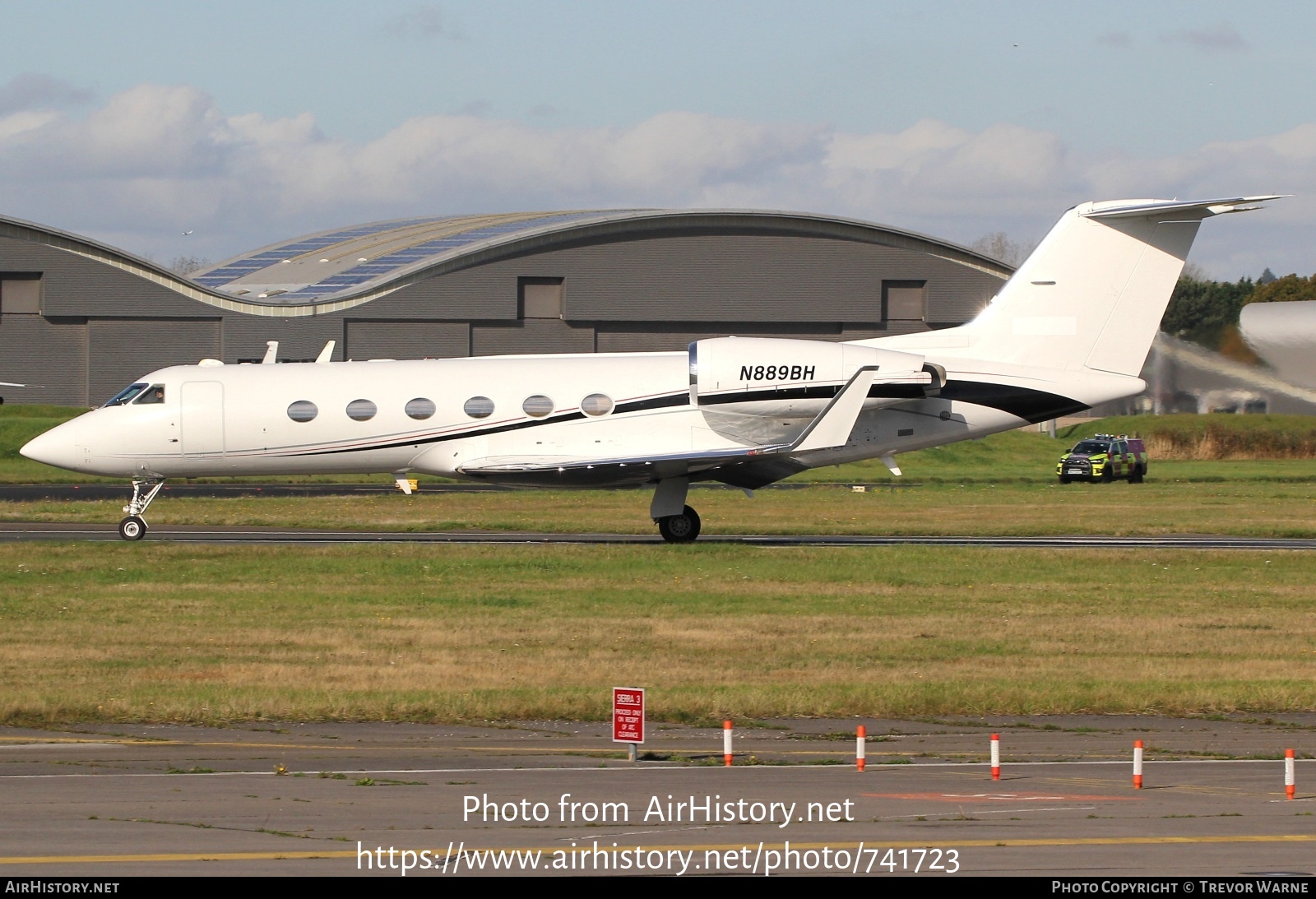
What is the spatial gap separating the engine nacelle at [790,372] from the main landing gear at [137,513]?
1068cm

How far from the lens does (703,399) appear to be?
86.9ft

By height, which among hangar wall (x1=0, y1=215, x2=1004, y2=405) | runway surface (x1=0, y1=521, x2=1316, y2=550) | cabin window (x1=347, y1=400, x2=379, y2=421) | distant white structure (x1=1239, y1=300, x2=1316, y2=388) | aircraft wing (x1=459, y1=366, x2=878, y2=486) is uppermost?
hangar wall (x1=0, y1=215, x2=1004, y2=405)

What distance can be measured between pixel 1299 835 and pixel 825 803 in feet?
9.11

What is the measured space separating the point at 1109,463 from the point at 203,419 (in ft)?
106

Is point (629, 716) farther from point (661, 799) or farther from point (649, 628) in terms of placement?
point (649, 628)

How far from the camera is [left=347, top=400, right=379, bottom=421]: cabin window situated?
89.4 feet

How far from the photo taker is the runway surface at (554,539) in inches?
1157

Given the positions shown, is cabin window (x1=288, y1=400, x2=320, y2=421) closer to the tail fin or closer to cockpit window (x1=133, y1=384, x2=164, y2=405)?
cockpit window (x1=133, y1=384, x2=164, y2=405)

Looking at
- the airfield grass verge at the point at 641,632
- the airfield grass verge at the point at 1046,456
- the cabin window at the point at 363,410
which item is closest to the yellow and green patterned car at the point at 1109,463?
the airfield grass verge at the point at 1046,456

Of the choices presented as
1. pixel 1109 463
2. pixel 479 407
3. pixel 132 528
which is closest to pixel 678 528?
pixel 479 407

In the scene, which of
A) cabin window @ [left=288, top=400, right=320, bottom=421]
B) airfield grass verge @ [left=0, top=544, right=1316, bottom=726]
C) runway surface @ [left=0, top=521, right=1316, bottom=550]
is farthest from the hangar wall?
airfield grass verge @ [left=0, top=544, right=1316, bottom=726]

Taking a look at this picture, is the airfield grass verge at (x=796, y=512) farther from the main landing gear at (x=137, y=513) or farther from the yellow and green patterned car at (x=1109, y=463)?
the main landing gear at (x=137, y=513)

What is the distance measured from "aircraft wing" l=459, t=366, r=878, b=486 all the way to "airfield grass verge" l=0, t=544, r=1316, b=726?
1.35 m

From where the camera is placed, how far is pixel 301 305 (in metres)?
68.7
